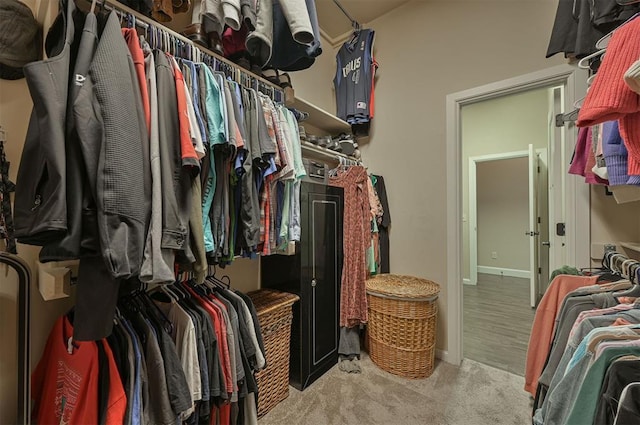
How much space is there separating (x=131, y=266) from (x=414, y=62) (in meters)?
2.60

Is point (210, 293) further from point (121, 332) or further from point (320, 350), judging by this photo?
point (320, 350)

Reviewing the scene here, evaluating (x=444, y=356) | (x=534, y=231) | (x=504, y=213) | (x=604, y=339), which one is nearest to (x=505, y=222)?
(x=504, y=213)

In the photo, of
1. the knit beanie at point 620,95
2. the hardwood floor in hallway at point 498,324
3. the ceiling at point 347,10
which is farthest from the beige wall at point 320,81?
the hardwood floor in hallway at point 498,324

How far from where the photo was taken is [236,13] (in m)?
1.14

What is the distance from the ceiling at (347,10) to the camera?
2400 mm

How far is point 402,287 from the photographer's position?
6.72 ft

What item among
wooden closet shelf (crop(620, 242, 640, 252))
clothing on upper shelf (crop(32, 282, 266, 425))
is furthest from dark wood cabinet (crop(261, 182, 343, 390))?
wooden closet shelf (crop(620, 242, 640, 252))

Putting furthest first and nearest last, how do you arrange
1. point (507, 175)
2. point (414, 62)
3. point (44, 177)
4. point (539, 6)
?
point (507, 175)
point (414, 62)
point (539, 6)
point (44, 177)

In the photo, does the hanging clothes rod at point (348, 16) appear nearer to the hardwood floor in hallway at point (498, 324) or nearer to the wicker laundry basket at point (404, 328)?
the wicker laundry basket at point (404, 328)

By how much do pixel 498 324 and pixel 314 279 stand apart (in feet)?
7.53

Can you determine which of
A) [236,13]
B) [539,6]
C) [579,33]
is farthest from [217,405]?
[539,6]

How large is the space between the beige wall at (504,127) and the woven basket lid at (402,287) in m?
2.11

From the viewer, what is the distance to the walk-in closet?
2.29ft

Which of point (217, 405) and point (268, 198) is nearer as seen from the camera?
point (217, 405)
